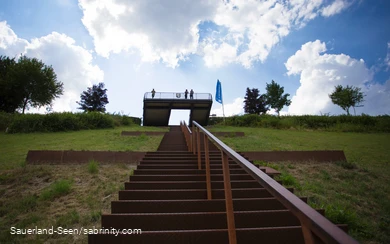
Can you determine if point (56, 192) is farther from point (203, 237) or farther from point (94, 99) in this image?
point (94, 99)

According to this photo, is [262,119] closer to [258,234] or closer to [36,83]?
[258,234]

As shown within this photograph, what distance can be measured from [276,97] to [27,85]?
31387mm

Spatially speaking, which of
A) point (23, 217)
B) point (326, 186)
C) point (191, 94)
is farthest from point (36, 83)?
point (326, 186)

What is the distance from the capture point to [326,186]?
485cm

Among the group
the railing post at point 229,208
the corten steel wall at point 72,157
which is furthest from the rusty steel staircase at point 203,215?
the corten steel wall at point 72,157

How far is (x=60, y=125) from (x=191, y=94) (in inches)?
469

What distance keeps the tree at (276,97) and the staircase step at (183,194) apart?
29900 millimetres

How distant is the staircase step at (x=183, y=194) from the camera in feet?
10.6

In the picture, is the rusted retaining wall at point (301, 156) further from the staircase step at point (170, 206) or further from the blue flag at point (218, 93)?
the blue flag at point (218, 93)

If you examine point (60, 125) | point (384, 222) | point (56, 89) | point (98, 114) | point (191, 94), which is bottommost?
point (384, 222)

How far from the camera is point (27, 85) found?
22.5 metres

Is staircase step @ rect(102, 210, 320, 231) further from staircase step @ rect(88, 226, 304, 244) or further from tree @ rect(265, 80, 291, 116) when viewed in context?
tree @ rect(265, 80, 291, 116)

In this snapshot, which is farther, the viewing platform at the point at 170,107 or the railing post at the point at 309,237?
the viewing platform at the point at 170,107

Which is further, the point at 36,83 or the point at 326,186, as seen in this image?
the point at 36,83
